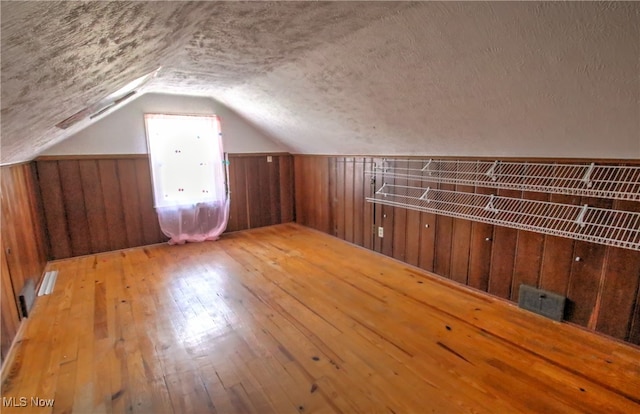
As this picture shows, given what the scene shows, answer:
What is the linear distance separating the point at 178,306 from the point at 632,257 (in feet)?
10.3

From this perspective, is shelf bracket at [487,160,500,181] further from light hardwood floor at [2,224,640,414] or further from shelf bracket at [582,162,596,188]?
light hardwood floor at [2,224,640,414]

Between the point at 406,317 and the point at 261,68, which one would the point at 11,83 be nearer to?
the point at 261,68

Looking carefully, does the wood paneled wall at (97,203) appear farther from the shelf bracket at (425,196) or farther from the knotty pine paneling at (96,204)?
the shelf bracket at (425,196)

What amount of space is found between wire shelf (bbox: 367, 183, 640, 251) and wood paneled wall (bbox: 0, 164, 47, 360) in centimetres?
312

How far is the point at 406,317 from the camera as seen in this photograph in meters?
2.35

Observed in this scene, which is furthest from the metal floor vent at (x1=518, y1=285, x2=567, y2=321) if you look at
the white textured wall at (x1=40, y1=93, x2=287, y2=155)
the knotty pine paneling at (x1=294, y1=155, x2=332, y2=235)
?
the white textured wall at (x1=40, y1=93, x2=287, y2=155)

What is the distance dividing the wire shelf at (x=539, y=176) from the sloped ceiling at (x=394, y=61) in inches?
4.3

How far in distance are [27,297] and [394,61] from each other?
3.18 meters

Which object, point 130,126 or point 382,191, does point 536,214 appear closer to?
point 382,191

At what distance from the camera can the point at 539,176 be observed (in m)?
2.22

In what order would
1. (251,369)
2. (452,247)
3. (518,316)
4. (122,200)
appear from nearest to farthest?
(251,369) < (518,316) < (452,247) < (122,200)

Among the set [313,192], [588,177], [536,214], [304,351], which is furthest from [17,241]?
[588,177]

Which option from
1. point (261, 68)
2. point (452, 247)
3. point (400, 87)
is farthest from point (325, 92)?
point (452, 247)

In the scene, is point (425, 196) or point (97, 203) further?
point (97, 203)
